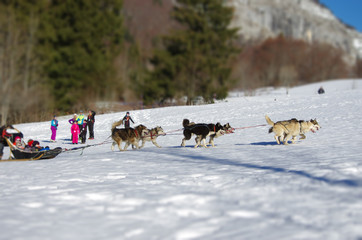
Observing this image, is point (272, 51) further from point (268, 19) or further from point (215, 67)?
point (268, 19)

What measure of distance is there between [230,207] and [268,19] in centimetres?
17744

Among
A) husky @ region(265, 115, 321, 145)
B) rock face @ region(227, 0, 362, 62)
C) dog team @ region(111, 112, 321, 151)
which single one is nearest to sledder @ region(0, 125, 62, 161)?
dog team @ region(111, 112, 321, 151)

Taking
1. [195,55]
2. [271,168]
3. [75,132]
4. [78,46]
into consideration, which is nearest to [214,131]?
[271,168]

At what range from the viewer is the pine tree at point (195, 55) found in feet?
109

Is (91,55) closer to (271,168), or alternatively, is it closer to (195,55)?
(195,55)

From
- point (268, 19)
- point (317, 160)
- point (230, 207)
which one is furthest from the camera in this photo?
point (268, 19)

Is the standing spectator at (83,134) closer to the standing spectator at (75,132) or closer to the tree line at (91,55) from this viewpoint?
the standing spectator at (75,132)

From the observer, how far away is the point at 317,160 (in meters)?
6.68

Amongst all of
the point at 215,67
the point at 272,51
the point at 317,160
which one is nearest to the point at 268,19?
the point at 272,51

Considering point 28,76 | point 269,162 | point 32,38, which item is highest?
point 32,38

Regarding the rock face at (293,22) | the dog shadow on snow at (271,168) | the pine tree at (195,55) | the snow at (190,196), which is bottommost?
the snow at (190,196)

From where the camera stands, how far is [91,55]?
124 ft

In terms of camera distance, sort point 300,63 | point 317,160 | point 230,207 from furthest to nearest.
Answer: point 300,63
point 317,160
point 230,207

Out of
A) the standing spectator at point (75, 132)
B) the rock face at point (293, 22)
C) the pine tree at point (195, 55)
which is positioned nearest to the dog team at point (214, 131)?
the standing spectator at point (75, 132)
